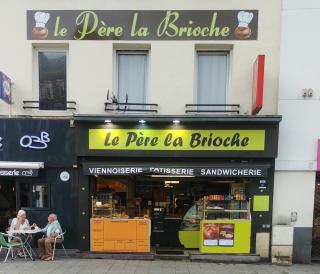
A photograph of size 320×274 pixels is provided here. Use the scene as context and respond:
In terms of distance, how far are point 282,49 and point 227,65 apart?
4.91ft

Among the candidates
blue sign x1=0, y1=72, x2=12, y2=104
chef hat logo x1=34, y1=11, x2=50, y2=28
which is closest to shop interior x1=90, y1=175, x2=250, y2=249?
blue sign x1=0, y1=72, x2=12, y2=104

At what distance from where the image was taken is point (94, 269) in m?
7.27

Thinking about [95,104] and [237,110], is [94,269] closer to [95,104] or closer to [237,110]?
[95,104]

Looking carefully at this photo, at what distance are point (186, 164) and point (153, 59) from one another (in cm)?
303

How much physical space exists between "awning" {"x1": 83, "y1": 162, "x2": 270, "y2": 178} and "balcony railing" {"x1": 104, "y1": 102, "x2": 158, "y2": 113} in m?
1.54

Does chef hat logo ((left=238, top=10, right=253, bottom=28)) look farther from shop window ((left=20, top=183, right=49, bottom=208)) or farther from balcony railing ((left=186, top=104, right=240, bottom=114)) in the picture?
shop window ((left=20, top=183, right=49, bottom=208))

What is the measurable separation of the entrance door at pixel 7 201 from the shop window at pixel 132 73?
417 centimetres

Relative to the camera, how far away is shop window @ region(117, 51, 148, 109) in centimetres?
892

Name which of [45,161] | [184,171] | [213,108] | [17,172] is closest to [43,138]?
[45,161]

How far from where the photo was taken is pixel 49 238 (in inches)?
314

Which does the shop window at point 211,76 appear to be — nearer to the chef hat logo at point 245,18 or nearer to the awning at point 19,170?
the chef hat logo at point 245,18

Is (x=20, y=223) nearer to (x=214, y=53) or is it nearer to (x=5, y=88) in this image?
(x=5, y=88)

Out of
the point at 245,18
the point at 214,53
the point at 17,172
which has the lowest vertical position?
the point at 17,172

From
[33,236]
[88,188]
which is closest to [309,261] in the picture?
[88,188]
